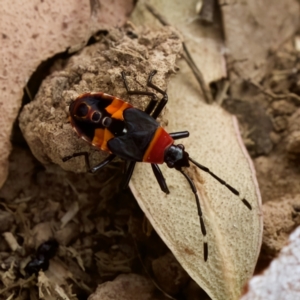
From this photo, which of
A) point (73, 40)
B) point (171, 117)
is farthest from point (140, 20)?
point (171, 117)

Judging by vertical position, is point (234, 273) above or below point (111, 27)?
below

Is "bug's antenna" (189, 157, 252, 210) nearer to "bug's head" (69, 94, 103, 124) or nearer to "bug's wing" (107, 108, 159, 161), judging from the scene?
"bug's wing" (107, 108, 159, 161)

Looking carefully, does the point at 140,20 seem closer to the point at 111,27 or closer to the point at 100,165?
the point at 111,27

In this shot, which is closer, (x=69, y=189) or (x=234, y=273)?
(x=234, y=273)

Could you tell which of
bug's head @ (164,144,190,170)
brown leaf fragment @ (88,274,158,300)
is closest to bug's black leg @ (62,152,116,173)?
bug's head @ (164,144,190,170)

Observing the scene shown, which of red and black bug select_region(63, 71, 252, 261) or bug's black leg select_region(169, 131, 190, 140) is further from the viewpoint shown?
bug's black leg select_region(169, 131, 190, 140)

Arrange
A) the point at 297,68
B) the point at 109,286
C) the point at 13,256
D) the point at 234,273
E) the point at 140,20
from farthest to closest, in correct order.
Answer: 1. the point at 297,68
2. the point at 140,20
3. the point at 13,256
4. the point at 109,286
5. the point at 234,273
